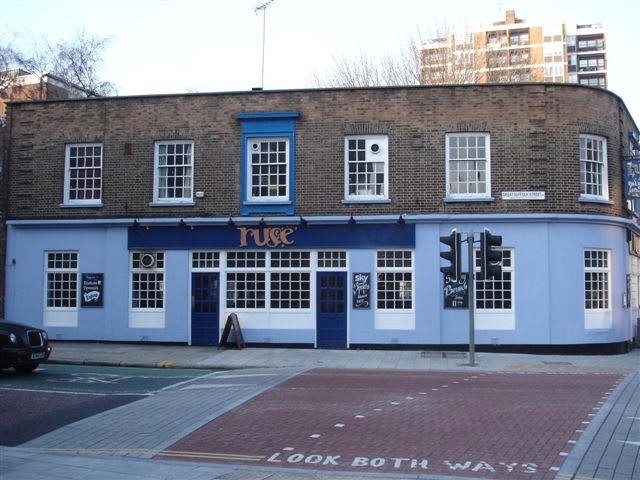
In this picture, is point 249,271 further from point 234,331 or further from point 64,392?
point 64,392

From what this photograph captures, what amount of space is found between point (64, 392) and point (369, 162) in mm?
11487

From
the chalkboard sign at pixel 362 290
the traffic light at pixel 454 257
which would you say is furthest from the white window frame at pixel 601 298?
the chalkboard sign at pixel 362 290

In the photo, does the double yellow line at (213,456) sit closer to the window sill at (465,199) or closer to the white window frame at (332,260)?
the white window frame at (332,260)

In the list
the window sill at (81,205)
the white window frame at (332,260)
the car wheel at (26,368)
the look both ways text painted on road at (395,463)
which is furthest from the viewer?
the window sill at (81,205)

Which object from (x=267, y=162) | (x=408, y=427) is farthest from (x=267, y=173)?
(x=408, y=427)

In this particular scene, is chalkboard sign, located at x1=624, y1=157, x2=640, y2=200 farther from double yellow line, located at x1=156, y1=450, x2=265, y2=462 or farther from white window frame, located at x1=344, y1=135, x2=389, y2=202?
double yellow line, located at x1=156, y1=450, x2=265, y2=462

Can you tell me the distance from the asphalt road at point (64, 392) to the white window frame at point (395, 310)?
598cm

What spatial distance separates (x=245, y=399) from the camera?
39.3ft

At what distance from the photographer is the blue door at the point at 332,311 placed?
20922 mm

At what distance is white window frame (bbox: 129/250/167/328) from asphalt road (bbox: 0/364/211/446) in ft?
13.6

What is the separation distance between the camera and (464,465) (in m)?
7.66

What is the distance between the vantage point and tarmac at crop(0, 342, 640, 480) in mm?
7371

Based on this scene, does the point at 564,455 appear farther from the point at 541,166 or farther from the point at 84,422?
the point at 541,166

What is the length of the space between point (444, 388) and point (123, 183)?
518 inches
